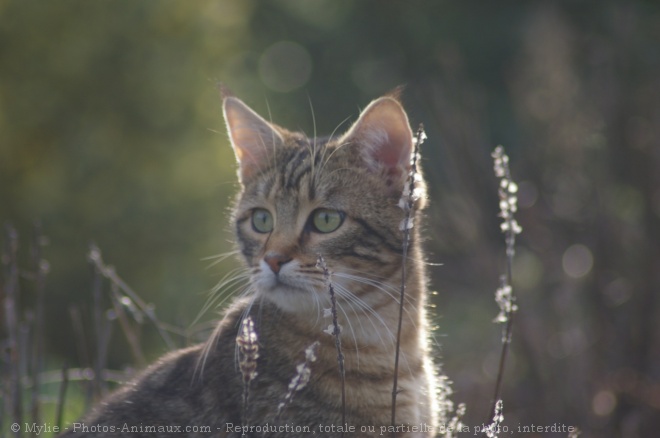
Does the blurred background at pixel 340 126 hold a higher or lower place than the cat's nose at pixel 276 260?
higher

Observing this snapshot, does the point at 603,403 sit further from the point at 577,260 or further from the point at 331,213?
the point at 331,213

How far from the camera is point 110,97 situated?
11.7 meters

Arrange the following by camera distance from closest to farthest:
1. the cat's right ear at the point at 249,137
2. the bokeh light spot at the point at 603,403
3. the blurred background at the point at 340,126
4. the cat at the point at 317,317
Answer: the cat at the point at 317,317 → the cat's right ear at the point at 249,137 → the bokeh light spot at the point at 603,403 → the blurred background at the point at 340,126

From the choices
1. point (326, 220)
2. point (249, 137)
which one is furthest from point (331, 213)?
point (249, 137)

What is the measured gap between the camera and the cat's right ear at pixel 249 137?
12.2ft

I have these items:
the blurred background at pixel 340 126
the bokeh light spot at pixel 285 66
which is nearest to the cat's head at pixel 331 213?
the blurred background at pixel 340 126

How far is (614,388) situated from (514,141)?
8.92m

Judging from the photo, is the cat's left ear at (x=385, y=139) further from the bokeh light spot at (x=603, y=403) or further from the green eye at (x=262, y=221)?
the bokeh light spot at (x=603, y=403)

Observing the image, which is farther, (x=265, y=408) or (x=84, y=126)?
(x=84, y=126)

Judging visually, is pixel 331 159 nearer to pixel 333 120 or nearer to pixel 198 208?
pixel 198 208

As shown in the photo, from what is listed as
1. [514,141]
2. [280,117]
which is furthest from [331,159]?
[280,117]

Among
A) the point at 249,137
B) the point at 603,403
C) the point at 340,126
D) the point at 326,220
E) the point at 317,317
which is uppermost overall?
the point at 340,126

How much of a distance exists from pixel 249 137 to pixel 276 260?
0.83m

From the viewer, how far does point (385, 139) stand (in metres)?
3.38
